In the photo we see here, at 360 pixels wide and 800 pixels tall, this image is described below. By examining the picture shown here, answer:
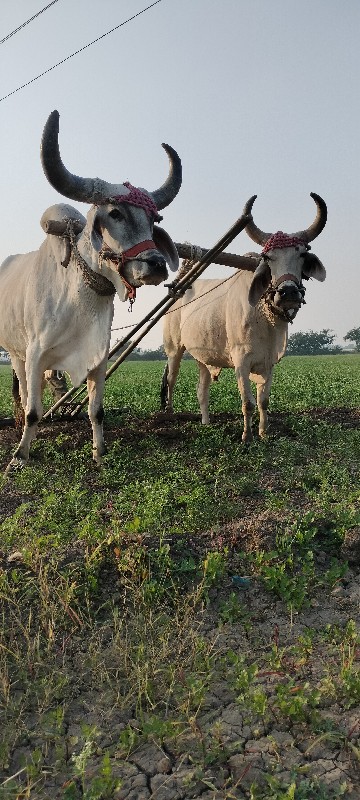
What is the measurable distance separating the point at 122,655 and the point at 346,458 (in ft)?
13.2

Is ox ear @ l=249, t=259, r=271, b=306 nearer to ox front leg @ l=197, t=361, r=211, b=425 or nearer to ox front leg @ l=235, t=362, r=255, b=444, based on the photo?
ox front leg @ l=235, t=362, r=255, b=444

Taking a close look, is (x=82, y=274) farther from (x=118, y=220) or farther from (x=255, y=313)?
(x=255, y=313)

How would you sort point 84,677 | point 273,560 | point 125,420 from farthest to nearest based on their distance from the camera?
1. point 125,420
2. point 273,560
3. point 84,677

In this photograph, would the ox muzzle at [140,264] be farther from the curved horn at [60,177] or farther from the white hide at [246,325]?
the white hide at [246,325]

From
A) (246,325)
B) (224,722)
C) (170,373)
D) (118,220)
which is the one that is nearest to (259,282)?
(246,325)

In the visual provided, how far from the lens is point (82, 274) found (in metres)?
5.75

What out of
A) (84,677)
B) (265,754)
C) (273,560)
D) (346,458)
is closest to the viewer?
(265,754)

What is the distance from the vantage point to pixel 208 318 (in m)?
8.23

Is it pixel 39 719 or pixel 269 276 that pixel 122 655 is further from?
pixel 269 276

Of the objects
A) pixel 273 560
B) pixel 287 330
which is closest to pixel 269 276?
pixel 287 330

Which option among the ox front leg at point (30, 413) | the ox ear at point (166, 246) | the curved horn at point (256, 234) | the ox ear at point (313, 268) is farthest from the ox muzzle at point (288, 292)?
the ox front leg at point (30, 413)

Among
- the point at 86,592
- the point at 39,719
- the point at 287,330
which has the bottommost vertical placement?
the point at 39,719

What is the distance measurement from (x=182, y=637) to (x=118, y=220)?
3414 millimetres

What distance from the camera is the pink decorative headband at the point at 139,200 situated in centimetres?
514
